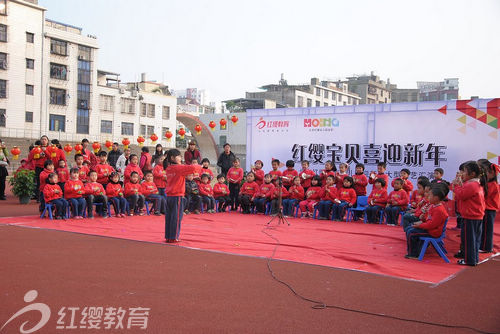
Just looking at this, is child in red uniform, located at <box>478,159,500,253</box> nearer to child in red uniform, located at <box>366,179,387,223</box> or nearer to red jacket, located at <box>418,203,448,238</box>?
red jacket, located at <box>418,203,448,238</box>

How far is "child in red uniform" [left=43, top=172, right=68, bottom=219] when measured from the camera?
373 inches

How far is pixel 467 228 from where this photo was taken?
20.3 feet

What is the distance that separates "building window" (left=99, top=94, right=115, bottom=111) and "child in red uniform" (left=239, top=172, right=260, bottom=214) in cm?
3000

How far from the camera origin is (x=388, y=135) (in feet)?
38.8

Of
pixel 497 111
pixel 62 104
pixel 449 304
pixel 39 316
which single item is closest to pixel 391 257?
pixel 449 304

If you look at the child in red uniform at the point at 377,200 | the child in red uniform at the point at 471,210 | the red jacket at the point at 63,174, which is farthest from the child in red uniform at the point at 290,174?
the child in red uniform at the point at 471,210

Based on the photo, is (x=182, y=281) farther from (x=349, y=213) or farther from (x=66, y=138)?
(x=66, y=138)

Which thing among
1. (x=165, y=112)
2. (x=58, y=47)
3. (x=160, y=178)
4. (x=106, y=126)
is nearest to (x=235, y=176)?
(x=160, y=178)

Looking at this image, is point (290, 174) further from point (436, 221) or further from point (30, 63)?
point (30, 63)

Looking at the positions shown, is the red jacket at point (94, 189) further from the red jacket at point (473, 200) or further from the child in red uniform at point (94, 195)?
the red jacket at point (473, 200)

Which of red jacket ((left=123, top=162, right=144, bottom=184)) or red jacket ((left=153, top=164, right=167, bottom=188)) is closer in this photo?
red jacket ((left=123, top=162, right=144, bottom=184))

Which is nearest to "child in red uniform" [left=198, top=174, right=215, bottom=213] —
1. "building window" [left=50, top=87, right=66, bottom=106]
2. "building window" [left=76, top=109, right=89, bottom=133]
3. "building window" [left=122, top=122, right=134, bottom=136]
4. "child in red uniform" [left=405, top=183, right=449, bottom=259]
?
"child in red uniform" [left=405, top=183, right=449, bottom=259]

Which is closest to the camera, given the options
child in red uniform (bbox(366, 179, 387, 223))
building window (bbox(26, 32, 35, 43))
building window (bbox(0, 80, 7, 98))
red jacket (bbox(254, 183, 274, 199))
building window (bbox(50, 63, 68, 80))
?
child in red uniform (bbox(366, 179, 387, 223))

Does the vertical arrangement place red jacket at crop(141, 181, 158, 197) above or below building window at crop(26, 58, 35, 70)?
below
